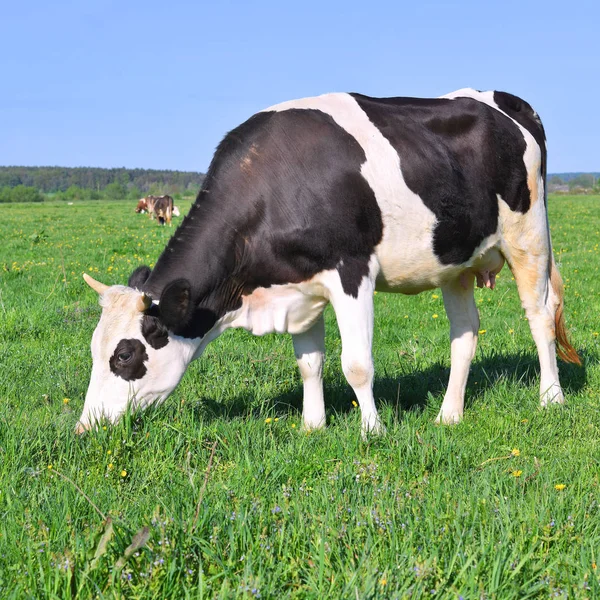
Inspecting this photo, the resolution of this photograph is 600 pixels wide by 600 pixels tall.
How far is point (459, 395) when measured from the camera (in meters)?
5.79

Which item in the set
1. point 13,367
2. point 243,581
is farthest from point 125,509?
point 13,367

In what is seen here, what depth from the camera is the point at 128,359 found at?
4.64 meters

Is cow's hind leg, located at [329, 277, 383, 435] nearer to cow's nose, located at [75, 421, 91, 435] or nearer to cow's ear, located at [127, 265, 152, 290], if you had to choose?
cow's ear, located at [127, 265, 152, 290]

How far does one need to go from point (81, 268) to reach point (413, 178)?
9872 millimetres

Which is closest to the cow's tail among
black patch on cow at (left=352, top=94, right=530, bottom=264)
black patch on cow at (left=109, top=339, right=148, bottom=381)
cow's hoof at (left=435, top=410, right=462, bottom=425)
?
black patch on cow at (left=352, top=94, right=530, bottom=264)

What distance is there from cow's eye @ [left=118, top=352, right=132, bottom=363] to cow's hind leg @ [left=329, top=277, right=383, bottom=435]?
133 centimetres

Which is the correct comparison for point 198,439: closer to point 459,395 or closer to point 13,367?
point 459,395

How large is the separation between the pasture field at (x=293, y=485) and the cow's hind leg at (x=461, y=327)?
246mm

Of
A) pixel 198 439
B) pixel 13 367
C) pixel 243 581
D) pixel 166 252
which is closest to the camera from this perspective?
pixel 243 581

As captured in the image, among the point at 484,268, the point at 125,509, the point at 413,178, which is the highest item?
the point at 413,178

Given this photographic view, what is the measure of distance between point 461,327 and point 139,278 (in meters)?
2.69

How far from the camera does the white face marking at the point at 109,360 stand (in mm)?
4598

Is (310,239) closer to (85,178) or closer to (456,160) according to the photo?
(456,160)

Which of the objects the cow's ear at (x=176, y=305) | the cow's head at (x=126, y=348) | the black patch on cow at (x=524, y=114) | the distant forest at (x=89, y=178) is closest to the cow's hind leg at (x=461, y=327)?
the black patch on cow at (x=524, y=114)
